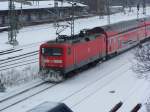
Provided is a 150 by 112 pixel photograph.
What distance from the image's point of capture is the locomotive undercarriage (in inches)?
1036

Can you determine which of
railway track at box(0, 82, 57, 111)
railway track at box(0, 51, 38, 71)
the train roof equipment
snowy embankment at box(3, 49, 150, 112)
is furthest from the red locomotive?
the train roof equipment

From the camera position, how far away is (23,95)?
22828 millimetres

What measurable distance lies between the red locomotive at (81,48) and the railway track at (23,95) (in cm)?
115

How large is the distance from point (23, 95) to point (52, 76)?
3819 mm

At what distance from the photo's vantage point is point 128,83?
26.5 meters

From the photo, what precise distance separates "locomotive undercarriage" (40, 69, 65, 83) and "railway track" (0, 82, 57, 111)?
1.23 feet

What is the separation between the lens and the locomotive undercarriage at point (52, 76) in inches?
1036

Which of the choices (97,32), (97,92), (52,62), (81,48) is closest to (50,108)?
(97,92)

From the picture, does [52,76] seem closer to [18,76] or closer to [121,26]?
[18,76]

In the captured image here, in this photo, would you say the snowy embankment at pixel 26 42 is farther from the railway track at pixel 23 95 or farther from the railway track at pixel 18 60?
the railway track at pixel 23 95

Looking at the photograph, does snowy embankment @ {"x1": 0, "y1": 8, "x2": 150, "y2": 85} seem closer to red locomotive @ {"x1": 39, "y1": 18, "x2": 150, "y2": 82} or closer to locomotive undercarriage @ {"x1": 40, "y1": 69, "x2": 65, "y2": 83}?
locomotive undercarriage @ {"x1": 40, "y1": 69, "x2": 65, "y2": 83}

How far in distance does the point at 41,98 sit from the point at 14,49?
1913cm

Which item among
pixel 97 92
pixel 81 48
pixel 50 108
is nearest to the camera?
pixel 50 108

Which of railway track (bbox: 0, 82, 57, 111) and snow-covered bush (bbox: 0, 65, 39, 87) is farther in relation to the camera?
snow-covered bush (bbox: 0, 65, 39, 87)
